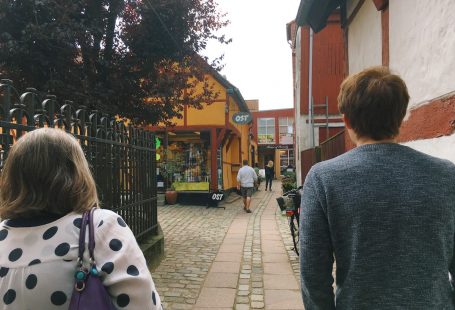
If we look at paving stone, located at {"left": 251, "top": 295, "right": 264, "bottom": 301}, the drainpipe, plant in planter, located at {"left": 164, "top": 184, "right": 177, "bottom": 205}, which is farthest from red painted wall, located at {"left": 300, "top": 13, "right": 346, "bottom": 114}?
paving stone, located at {"left": 251, "top": 295, "right": 264, "bottom": 301}

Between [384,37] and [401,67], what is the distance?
26.2 inches

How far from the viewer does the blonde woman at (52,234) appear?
4.46ft

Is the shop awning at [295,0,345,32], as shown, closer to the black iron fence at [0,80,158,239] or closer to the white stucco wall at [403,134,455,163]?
the black iron fence at [0,80,158,239]

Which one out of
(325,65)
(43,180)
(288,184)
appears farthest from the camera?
(288,184)

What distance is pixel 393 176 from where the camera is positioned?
155 centimetres

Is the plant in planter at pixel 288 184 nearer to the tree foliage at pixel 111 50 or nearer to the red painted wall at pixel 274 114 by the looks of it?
the tree foliage at pixel 111 50

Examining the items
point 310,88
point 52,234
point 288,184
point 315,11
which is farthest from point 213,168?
point 52,234

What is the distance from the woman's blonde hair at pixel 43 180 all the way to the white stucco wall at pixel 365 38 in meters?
4.18

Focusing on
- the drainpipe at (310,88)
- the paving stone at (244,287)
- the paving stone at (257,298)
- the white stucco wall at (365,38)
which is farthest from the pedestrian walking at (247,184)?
the paving stone at (257,298)

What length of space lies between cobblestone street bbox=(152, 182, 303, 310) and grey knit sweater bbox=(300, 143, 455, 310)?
3.12m

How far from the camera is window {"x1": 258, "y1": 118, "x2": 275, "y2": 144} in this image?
44844 mm

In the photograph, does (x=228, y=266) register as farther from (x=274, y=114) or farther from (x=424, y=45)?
(x=274, y=114)

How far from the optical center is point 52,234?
1405 mm

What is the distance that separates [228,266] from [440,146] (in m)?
3.93
